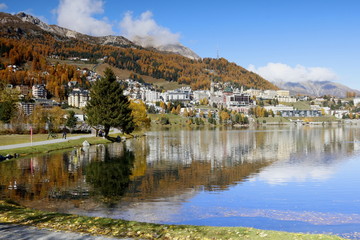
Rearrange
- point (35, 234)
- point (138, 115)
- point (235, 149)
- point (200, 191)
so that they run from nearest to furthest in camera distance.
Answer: point (35, 234)
point (200, 191)
point (235, 149)
point (138, 115)

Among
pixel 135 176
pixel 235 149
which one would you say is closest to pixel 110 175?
pixel 135 176

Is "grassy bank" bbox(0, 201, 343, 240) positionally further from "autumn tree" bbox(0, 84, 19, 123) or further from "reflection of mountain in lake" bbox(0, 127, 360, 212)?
"autumn tree" bbox(0, 84, 19, 123)

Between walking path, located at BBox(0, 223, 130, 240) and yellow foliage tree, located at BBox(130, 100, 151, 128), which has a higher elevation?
yellow foliage tree, located at BBox(130, 100, 151, 128)

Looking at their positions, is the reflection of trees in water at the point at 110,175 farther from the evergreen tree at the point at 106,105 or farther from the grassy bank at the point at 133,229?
the evergreen tree at the point at 106,105

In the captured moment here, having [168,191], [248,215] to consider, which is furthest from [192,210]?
[168,191]

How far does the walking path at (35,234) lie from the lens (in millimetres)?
11781

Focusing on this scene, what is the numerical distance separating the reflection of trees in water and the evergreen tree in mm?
27587

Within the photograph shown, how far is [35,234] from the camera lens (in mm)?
12141

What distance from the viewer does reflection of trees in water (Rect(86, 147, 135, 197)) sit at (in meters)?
24.2

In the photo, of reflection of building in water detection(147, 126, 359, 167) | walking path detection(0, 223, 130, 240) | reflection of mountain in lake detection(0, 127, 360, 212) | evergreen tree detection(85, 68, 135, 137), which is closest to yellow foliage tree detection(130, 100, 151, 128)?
reflection of building in water detection(147, 126, 359, 167)

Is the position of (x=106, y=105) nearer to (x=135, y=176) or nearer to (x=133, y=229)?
(x=135, y=176)

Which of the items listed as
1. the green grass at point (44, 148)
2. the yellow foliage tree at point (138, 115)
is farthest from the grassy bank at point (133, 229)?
the yellow foliage tree at point (138, 115)

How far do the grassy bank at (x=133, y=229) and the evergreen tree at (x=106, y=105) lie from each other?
54.5 metres

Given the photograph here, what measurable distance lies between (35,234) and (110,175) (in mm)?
18783
